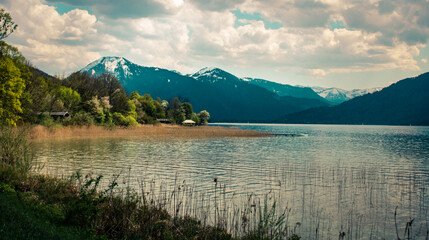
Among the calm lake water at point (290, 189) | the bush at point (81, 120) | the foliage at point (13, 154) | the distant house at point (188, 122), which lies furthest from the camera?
the distant house at point (188, 122)

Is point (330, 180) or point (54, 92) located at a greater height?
point (54, 92)

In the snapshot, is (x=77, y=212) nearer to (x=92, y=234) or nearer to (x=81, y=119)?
(x=92, y=234)

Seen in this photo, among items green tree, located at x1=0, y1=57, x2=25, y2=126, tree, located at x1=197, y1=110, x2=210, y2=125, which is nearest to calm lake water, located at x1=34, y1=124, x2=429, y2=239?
green tree, located at x1=0, y1=57, x2=25, y2=126

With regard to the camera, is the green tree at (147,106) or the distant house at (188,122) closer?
the green tree at (147,106)

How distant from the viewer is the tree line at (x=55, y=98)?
148ft

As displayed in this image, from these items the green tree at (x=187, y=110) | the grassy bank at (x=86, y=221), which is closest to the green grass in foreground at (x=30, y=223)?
the grassy bank at (x=86, y=221)

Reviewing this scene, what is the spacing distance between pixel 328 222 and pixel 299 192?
5613mm

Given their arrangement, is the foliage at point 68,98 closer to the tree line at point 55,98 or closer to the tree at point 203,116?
the tree line at point 55,98

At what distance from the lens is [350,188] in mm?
21875

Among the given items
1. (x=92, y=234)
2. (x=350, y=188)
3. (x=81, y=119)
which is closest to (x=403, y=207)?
(x=350, y=188)

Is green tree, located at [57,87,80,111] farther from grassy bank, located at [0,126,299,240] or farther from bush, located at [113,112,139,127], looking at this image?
grassy bank, located at [0,126,299,240]

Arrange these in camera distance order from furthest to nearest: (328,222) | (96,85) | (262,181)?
(96,85) < (262,181) < (328,222)

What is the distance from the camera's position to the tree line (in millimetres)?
45219

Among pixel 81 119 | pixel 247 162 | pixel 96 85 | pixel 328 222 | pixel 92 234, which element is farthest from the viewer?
pixel 96 85
